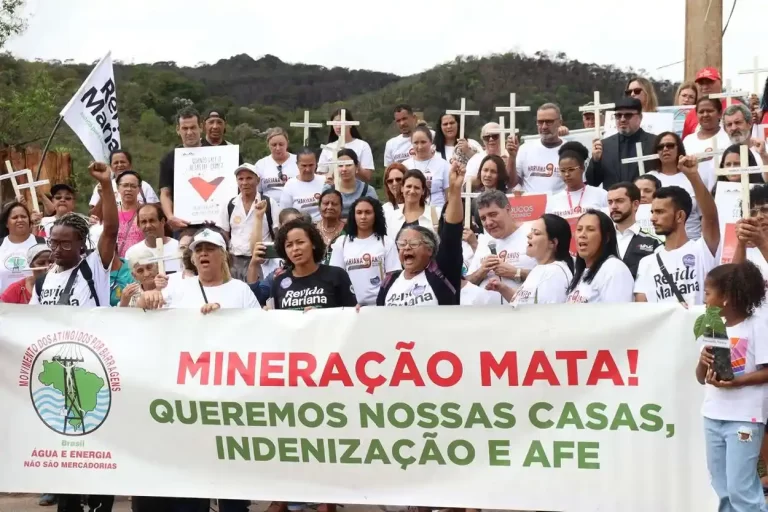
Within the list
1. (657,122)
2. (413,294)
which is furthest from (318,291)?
(657,122)

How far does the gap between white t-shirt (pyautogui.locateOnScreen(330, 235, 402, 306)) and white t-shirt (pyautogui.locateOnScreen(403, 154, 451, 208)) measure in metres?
2.39

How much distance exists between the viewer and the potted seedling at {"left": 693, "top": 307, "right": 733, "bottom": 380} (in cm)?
620

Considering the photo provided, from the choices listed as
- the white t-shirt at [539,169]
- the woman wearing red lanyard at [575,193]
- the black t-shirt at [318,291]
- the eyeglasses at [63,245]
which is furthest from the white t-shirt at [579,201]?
the eyeglasses at [63,245]

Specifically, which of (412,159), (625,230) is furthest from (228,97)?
(625,230)

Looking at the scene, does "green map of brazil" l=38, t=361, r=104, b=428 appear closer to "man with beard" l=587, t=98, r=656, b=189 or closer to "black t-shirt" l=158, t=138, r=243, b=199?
"black t-shirt" l=158, t=138, r=243, b=199

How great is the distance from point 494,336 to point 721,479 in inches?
60.7

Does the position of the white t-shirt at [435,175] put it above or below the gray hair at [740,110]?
below

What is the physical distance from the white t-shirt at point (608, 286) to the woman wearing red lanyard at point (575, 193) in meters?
2.42

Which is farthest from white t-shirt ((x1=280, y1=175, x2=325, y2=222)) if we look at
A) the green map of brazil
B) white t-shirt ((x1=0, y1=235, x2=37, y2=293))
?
the green map of brazil

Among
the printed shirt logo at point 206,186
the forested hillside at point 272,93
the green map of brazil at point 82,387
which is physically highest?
the forested hillside at point 272,93

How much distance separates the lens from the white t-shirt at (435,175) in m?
11.9

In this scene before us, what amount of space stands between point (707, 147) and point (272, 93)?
19.4 m

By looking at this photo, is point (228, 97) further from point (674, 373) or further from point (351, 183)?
point (674, 373)

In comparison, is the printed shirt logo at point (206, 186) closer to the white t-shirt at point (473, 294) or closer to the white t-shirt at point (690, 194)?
the white t-shirt at point (473, 294)
